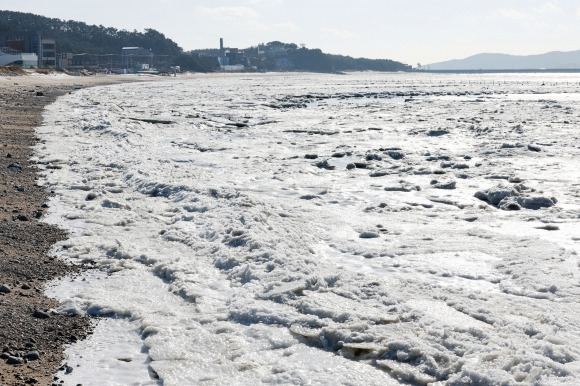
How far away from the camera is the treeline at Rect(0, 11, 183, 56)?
473 ft

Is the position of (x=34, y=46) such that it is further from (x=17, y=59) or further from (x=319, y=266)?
(x=319, y=266)

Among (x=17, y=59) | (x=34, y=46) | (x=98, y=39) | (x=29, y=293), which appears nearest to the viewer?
(x=29, y=293)

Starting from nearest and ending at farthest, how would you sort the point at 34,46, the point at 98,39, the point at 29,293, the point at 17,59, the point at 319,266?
the point at 29,293 < the point at 319,266 < the point at 17,59 < the point at 34,46 < the point at 98,39

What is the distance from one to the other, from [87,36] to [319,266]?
168890 mm

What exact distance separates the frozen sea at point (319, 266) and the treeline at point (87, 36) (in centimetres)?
12759

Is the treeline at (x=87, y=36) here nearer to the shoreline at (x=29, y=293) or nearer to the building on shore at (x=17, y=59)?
the building on shore at (x=17, y=59)

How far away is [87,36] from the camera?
162 meters

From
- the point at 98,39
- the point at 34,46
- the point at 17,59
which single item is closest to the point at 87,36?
the point at 98,39

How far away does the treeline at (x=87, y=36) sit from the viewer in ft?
473

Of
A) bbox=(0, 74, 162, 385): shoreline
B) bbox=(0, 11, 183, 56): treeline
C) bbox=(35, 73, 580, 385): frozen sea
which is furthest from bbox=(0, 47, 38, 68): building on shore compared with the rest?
bbox=(0, 74, 162, 385): shoreline

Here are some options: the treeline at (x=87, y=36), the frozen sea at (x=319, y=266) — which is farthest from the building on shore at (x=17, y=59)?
the frozen sea at (x=319, y=266)

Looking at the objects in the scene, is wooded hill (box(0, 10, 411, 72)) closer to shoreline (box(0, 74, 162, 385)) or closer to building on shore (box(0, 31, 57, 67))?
building on shore (box(0, 31, 57, 67))

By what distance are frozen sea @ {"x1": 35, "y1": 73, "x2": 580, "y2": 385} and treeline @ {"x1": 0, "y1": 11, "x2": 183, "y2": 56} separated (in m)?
128

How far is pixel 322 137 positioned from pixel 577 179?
932 centimetres
